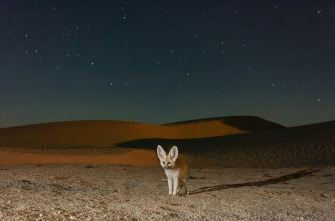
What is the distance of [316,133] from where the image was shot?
23656mm

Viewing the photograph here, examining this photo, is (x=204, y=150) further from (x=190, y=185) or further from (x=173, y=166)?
(x=173, y=166)

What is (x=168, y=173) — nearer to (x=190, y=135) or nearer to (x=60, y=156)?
(x=60, y=156)

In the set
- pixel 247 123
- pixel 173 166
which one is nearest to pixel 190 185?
pixel 173 166

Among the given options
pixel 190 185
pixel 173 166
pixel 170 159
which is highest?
pixel 170 159

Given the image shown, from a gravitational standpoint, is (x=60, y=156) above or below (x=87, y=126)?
below

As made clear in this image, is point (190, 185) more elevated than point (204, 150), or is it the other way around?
point (204, 150)

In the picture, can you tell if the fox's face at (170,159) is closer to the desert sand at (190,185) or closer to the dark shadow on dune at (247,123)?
the desert sand at (190,185)

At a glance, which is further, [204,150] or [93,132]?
[93,132]

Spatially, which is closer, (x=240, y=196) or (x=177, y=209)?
(x=177, y=209)

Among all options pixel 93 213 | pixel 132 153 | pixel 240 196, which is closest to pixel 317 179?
pixel 240 196

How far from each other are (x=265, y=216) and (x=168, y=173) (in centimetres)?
184

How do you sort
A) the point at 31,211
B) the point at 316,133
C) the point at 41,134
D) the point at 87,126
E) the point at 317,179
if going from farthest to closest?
the point at 87,126 < the point at 41,134 < the point at 316,133 < the point at 317,179 < the point at 31,211

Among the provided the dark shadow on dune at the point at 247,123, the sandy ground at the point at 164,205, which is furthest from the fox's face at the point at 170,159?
the dark shadow on dune at the point at 247,123

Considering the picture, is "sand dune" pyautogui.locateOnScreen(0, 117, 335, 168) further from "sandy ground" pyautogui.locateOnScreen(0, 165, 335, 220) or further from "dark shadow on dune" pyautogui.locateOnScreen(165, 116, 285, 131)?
"dark shadow on dune" pyautogui.locateOnScreen(165, 116, 285, 131)
